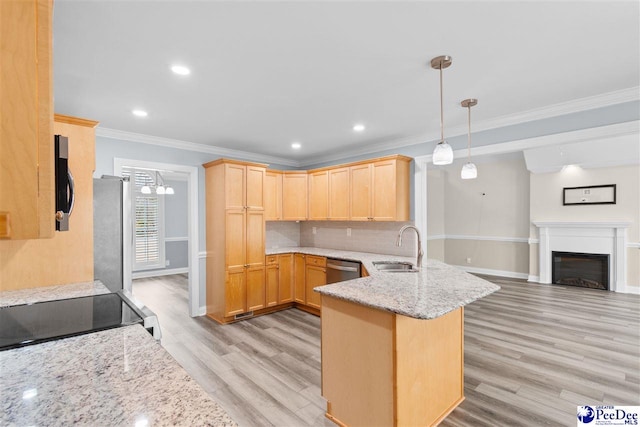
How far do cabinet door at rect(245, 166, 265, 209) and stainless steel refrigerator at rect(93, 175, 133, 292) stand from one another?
176 cm

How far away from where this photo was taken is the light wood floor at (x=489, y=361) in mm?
2281

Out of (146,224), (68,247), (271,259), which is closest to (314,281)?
(271,259)

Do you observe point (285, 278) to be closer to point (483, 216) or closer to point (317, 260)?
point (317, 260)

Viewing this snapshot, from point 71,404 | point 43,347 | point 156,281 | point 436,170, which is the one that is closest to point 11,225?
point 71,404

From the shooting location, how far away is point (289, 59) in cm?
215

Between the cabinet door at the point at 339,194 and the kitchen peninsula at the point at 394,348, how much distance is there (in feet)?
7.71

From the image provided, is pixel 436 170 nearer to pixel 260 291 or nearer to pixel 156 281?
pixel 260 291

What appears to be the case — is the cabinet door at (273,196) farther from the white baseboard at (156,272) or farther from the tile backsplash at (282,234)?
the white baseboard at (156,272)

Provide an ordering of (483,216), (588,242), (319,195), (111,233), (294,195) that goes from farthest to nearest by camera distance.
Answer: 1. (483,216)
2. (588,242)
3. (294,195)
4. (319,195)
5. (111,233)

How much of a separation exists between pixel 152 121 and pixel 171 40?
71.4 inches

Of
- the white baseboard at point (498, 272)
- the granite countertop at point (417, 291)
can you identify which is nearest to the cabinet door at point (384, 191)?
the granite countertop at point (417, 291)

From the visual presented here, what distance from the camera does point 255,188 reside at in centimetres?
445

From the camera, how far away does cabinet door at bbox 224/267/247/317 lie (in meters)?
4.14

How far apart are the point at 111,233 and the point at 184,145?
210 centimetres
